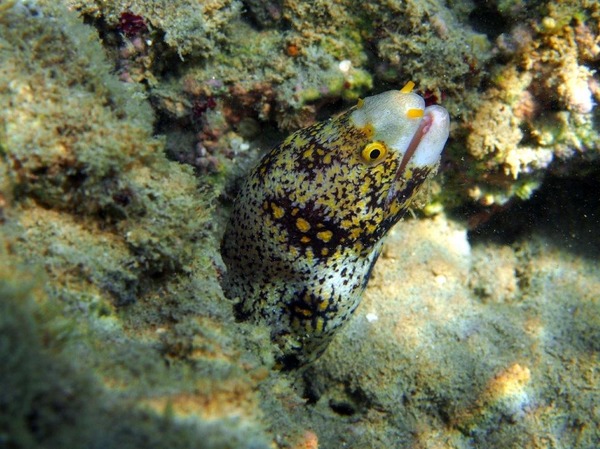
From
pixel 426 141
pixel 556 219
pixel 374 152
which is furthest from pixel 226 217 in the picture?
pixel 556 219

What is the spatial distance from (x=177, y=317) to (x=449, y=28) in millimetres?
2911

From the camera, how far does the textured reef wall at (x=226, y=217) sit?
1.72 m

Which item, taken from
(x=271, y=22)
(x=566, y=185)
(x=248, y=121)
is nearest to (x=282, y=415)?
(x=248, y=121)

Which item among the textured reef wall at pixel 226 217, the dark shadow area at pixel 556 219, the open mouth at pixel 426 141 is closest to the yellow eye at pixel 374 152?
the open mouth at pixel 426 141

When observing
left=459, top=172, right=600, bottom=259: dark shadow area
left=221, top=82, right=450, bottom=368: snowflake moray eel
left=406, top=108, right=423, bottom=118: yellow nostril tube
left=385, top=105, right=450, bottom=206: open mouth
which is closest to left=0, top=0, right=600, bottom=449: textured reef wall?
left=459, top=172, right=600, bottom=259: dark shadow area

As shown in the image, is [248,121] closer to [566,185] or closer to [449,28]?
[449,28]

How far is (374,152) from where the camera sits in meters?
2.70

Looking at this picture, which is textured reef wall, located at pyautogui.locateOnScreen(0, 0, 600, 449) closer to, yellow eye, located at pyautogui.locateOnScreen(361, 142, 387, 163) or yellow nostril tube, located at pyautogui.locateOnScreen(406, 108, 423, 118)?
yellow nostril tube, located at pyautogui.locateOnScreen(406, 108, 423, 118)

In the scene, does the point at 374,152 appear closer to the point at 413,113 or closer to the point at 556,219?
the point at 413,113

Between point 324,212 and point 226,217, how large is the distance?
53.8 inches

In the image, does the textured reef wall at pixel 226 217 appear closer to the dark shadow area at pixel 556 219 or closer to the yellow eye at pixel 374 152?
the dark shadow area at pixel 556 219

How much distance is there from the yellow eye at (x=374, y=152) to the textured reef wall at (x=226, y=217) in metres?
1.02

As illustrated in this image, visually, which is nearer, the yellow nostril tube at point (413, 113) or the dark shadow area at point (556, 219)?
the yellow nostril tube at point (413, 113)

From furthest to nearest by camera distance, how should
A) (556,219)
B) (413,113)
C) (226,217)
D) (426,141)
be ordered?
(556,219) → (226,217) → (426,141) → (413,113)
